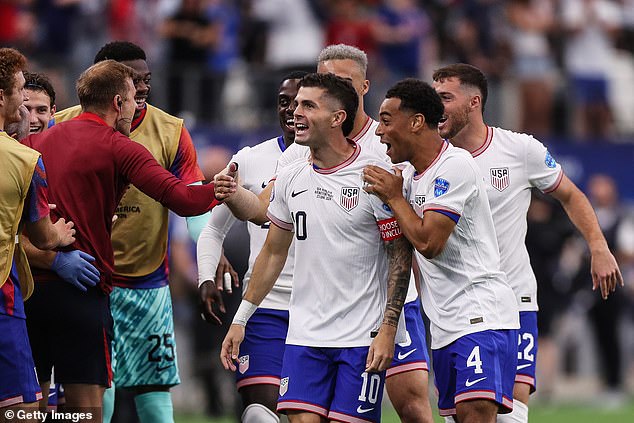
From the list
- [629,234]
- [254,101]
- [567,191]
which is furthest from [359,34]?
[567,191]

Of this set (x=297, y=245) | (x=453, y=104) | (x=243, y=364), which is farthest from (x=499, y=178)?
(x=243, y=364)

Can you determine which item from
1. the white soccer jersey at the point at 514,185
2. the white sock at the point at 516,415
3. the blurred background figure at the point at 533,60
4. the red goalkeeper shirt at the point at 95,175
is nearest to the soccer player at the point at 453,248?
the white sock at the point at 516,415

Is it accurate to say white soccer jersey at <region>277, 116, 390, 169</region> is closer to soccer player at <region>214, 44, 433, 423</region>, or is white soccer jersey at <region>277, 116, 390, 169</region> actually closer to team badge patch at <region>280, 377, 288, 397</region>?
soccer player at <region>214, 44, 433, 423</region>

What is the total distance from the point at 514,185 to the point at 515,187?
0.02 m

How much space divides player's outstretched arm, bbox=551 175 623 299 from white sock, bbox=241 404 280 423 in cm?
247

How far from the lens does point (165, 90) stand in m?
17.3

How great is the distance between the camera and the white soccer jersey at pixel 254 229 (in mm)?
10109

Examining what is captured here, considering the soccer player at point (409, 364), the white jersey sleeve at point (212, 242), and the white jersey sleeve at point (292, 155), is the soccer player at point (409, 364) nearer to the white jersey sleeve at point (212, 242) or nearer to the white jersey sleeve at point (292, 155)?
the white jersey sleeve at point (292, 155)

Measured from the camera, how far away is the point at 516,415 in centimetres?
984

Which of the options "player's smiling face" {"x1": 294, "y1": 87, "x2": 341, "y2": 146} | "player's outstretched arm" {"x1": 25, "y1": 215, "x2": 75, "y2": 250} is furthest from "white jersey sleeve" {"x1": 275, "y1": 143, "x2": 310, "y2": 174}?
"player's outstretched arm" {"x1": 25, "y1": 215, "x2": 75, "y2": 250}

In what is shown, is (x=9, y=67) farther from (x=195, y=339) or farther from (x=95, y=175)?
(x=195, y=339)

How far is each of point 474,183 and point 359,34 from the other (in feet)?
35.2

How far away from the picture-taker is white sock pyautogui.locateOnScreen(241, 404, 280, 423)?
980 cm

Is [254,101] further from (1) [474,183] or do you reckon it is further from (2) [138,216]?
(1) [474,183]
